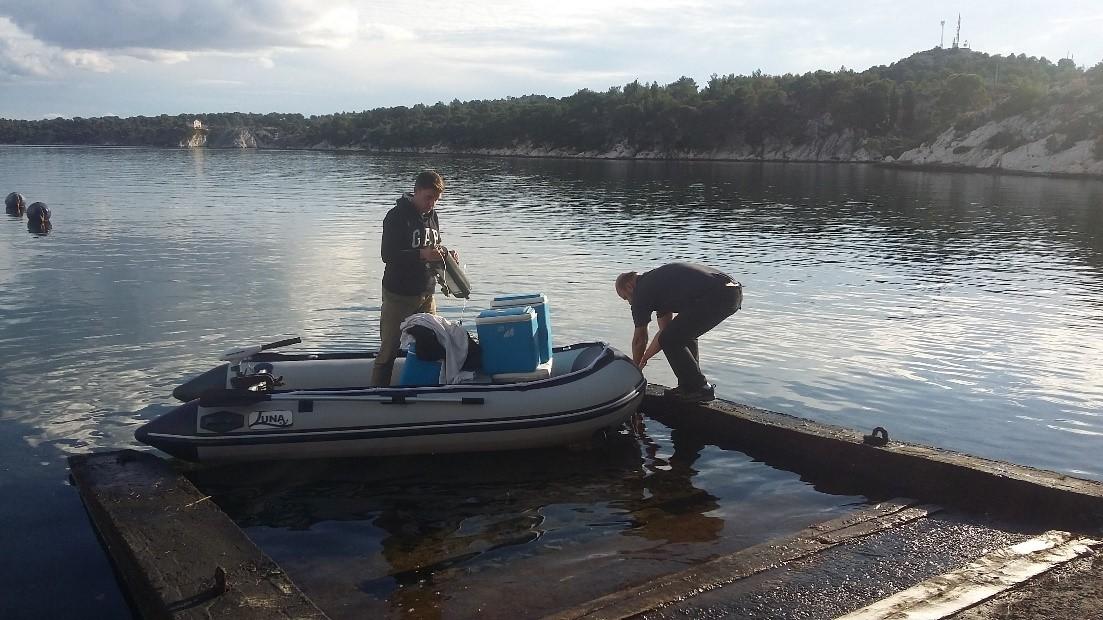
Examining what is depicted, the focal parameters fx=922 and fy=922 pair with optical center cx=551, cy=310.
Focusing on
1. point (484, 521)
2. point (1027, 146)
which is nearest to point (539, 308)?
point (484, 521)

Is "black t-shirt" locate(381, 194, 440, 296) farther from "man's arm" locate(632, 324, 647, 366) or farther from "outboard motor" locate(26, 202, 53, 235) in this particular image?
"outboard motor" locate(26, 202, 53, 235)

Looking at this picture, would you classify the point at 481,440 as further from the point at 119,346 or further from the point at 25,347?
the point at 25,347

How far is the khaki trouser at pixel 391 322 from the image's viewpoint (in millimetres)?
8602

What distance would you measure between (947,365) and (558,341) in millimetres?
5236

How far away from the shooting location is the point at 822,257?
78.2 feet

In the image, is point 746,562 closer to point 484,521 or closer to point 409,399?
point 484,521

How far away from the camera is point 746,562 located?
5574mm

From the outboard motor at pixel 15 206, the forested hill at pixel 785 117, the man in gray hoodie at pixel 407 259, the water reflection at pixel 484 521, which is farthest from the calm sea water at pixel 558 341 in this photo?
the forested hill at pixel 785 117

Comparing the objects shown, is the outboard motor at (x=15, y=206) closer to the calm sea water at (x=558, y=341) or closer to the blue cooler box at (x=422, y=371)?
the calm sea water at (x=558, y=341)

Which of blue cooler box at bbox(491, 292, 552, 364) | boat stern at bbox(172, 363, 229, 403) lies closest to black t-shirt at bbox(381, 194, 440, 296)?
blue cooler box at bbox(491, 292, 552, 364)

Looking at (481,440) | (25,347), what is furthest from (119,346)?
(481,440)

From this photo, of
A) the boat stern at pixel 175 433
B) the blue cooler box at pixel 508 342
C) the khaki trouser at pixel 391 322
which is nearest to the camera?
the boat stern at pixel 175 433

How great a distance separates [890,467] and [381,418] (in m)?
4.25

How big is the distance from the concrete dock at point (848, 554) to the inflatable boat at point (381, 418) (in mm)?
671
